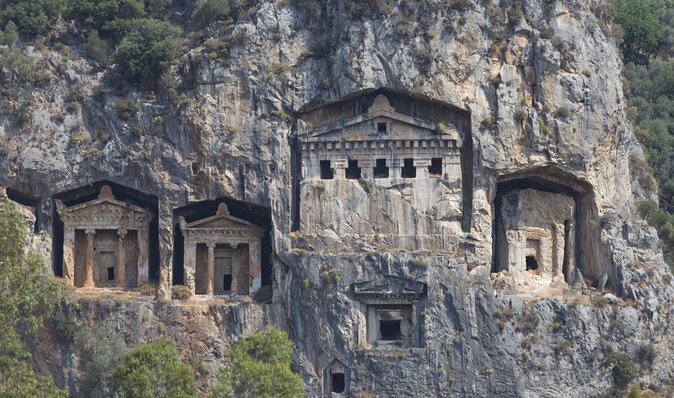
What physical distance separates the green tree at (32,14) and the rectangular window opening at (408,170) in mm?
16642

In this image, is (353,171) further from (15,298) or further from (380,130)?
(15,298)

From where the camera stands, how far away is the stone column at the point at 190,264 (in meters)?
66.2

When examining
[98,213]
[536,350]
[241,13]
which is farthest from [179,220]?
[536,350]

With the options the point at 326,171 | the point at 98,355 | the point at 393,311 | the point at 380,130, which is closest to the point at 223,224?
Result: the point at 326,171

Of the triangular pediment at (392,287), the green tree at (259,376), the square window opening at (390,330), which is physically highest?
the triangular pediment at (392,287)

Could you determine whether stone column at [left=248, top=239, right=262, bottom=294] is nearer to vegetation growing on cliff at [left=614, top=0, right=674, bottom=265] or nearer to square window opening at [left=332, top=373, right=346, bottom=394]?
square window opening at [left=332, top=373, right=346, bottom=394]

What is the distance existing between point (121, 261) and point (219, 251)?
156 inches

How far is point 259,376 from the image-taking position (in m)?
53.7

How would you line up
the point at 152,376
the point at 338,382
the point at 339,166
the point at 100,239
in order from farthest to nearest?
the point at 100,239
the point at 339,166
the point at 338,382
the point at 152,376

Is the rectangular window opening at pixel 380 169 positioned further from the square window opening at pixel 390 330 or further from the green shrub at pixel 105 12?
the green shrub at pixel 105 12

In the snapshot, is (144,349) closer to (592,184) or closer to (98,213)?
(98,213)

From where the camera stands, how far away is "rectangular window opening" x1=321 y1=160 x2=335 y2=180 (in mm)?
65188

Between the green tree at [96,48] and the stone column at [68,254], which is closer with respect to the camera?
the stone column at [68,254]

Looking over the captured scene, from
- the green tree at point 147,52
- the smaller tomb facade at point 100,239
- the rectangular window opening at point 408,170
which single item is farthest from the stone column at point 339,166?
the smaller tomb facade at point 100,239
